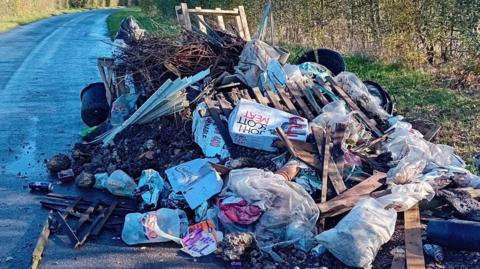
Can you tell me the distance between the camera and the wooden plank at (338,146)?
5590 millimetres

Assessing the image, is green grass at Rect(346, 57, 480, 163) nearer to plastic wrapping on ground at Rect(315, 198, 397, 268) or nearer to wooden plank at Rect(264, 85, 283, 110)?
wooden plank at Rect(264, 85, 283, 110)

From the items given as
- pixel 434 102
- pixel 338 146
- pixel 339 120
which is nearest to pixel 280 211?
pixel 338 146

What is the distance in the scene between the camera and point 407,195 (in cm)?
500

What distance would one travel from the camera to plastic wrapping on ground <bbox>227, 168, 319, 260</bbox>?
463cm

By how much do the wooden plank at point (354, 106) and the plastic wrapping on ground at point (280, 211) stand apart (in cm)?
213

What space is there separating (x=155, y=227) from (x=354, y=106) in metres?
3.38

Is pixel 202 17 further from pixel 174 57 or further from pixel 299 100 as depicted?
pixel 299 100

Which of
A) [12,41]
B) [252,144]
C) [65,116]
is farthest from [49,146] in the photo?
[12,41]

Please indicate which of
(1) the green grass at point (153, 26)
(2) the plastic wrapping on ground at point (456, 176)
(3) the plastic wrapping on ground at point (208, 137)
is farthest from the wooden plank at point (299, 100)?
(1) the green grass at point (153, 26)

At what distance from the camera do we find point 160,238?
4.75 metres

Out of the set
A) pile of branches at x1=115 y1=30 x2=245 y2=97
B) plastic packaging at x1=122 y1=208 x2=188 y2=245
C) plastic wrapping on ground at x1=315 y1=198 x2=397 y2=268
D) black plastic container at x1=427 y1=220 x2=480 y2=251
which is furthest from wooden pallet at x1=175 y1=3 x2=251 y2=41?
black plastic container at x1=427 y1=220 x2=480 y2=251

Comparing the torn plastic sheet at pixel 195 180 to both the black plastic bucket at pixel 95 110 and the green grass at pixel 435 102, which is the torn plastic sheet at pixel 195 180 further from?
the green grass at pixel 435 102

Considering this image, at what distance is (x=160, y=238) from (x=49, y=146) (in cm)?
346

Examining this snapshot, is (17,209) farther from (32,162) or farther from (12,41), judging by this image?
(12,41)
